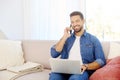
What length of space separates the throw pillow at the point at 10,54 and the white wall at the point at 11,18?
63cm

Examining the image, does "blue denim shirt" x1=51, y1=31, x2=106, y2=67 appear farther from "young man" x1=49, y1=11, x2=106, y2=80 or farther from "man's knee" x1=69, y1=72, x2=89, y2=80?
"man's knee" x1=69, y1=72, x2=89, y2=80

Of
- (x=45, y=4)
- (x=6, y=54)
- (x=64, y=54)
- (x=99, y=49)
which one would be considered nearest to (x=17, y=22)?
(x=45, y=4)

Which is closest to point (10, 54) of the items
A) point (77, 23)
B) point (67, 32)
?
point (67, 32)

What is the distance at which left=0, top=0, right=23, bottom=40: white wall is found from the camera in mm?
3389

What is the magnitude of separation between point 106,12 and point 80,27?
88cm

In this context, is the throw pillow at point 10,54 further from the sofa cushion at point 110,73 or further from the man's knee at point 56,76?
the sofa cushion at point 110,73

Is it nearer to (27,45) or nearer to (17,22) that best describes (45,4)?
(17,22)

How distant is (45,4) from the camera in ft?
11.2

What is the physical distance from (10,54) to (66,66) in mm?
1019

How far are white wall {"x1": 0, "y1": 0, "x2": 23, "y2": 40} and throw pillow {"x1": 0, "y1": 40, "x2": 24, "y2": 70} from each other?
63 cm

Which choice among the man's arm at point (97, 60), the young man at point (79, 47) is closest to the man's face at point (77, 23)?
the young man at point (79, 47)

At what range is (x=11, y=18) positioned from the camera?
347 cm

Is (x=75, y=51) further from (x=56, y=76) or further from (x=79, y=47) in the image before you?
(x=56, y=76)

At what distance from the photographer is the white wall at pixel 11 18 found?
11.1 ft
